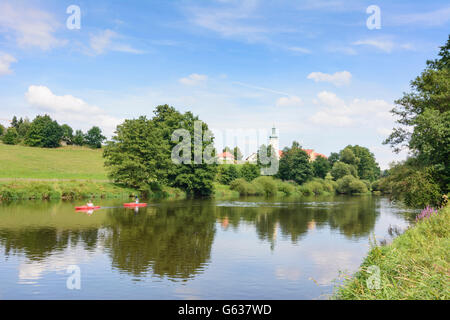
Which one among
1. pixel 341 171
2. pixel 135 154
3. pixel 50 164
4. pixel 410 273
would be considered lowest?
pixel 410 273

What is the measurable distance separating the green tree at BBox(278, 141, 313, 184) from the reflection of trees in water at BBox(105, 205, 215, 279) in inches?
2691

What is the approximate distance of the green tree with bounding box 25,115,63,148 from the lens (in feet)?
341

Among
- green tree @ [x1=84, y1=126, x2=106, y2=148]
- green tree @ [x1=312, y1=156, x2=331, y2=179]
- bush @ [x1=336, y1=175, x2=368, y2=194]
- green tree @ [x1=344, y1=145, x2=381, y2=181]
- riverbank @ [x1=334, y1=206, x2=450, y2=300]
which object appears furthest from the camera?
green tree @ [x1=84, y1=126, x2=106, y2=148]

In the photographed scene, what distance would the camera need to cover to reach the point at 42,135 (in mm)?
104750

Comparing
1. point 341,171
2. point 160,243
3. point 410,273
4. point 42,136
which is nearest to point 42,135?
point 42,136

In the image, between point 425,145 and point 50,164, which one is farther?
point 50,164

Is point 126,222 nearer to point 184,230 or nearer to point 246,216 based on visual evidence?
point 184,230

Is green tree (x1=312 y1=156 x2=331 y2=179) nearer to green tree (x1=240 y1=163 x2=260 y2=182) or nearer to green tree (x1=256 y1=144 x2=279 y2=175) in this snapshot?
green tree (x1=256 y1=144 x2=279 y2=175)

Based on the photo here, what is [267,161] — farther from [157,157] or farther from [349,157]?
[157,157]

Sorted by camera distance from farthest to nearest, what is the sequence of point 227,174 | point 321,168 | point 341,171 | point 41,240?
point 321,168
point 341,171
point 227,174
point 41,240

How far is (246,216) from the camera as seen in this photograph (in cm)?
3419

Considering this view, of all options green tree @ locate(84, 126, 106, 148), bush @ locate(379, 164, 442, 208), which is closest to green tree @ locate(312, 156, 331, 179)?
green tree @ locate(84, 126, 106, 148)

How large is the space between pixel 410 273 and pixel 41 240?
17.5 meters
